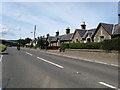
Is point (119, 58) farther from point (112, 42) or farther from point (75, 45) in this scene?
point (75, 45)

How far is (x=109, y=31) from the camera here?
36156mm

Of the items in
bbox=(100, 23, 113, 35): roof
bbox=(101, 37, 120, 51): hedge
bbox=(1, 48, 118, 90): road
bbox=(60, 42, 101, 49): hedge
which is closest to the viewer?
bbox=(1, 48, 118, 90): road

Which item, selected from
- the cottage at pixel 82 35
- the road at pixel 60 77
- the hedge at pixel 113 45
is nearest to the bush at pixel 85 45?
the hedge at pixel 113 45

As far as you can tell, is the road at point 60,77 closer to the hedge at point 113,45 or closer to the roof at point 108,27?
the hedge at point 113,45

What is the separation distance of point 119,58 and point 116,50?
2178mm

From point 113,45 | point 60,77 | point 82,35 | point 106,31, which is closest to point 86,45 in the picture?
point 106,31

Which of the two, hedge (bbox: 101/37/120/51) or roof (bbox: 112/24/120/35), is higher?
roof (bbox: 112/24/120/35)

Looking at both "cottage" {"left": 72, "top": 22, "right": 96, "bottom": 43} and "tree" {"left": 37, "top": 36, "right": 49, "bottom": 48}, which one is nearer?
"cottage" {"left": 72, "top": 22, "right": 96, "bottom": 43}

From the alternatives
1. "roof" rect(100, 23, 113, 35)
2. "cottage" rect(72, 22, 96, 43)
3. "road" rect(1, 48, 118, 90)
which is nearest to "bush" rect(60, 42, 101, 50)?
"cottage" rect(72, 22, 96, 43)

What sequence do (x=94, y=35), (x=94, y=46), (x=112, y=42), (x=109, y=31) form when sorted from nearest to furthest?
1. (x=112, y=42)
2. (x=94, y=46)
3. (x=109, y=31)
4. (x=94, y=35)

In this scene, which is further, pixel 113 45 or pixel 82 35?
pixel 82 35

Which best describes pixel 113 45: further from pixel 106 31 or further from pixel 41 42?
pixel 41 42

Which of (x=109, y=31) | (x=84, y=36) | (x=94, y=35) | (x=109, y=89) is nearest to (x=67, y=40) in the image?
(x=84, y=36)

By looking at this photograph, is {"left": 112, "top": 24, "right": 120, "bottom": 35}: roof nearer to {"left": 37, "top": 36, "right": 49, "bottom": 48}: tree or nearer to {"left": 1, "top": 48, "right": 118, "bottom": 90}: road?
{"left": 1, "top": 48, "right": 118, "bottom": 90}: road
